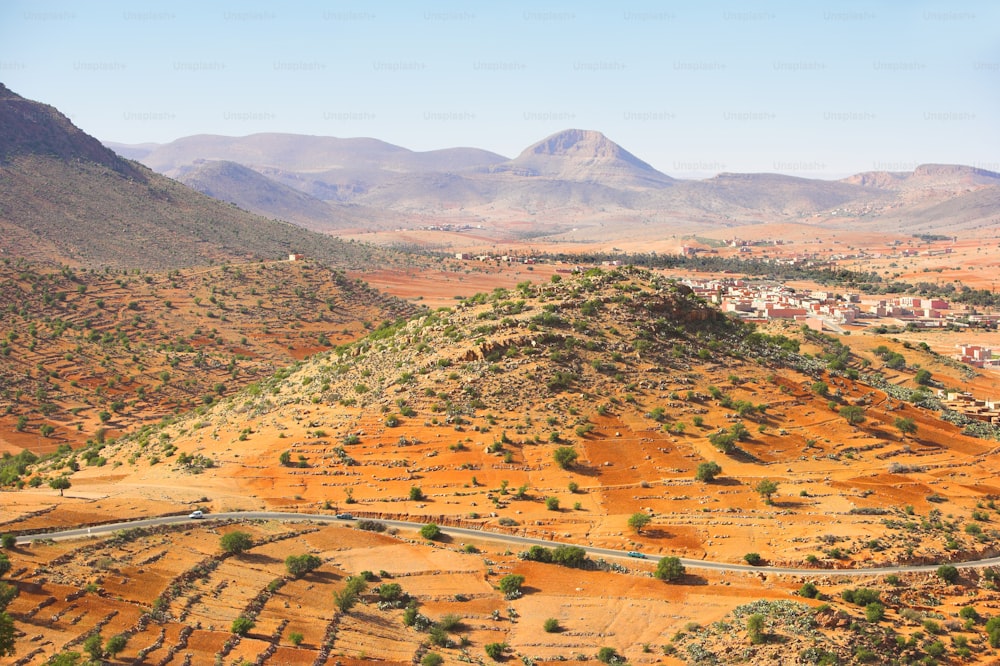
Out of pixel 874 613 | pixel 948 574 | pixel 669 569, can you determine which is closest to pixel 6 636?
pixel 669 569

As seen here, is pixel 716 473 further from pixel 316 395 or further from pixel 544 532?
pixel 316 395

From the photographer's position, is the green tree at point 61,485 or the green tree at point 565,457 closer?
the green tree at point 61,485

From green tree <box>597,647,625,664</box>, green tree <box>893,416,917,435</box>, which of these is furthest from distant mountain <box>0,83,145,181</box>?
green tree <box>597,647,625,664</box>

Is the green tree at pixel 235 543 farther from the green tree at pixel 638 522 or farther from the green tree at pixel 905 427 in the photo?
the green tree at pixel 905 427

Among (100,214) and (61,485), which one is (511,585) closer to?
(61,485)

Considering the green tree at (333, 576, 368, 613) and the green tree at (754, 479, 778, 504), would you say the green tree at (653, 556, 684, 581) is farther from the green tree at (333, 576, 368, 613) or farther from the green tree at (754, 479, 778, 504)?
the green tree at (333, 576, 368, 613)

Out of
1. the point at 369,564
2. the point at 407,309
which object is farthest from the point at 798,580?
the point at 407,309

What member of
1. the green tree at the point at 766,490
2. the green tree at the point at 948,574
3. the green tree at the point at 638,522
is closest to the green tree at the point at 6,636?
the green tree at the point at 638,522
